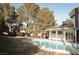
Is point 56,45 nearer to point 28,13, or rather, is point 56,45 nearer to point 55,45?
point 55,45

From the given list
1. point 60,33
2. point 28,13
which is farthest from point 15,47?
point 60,33

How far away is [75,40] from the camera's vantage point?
3469 millimetres

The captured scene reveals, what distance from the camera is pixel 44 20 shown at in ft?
11.6

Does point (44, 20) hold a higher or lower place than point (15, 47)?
higher

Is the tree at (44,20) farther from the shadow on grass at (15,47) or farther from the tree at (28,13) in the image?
the shadow on grass at (15,47)

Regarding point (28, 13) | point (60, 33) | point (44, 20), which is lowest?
point (60, 33)

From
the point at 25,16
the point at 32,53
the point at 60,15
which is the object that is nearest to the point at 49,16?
the point at 60,15

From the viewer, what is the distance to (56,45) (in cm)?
351

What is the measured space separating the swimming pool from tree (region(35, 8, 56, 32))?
22cm

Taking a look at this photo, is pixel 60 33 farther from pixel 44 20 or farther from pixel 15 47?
pixel 15 47

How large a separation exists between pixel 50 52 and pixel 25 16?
779 millimetres

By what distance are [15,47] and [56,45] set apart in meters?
0.72

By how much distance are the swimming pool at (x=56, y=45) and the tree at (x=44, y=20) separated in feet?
0.72

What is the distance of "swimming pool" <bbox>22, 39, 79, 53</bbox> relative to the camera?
3480 mm
